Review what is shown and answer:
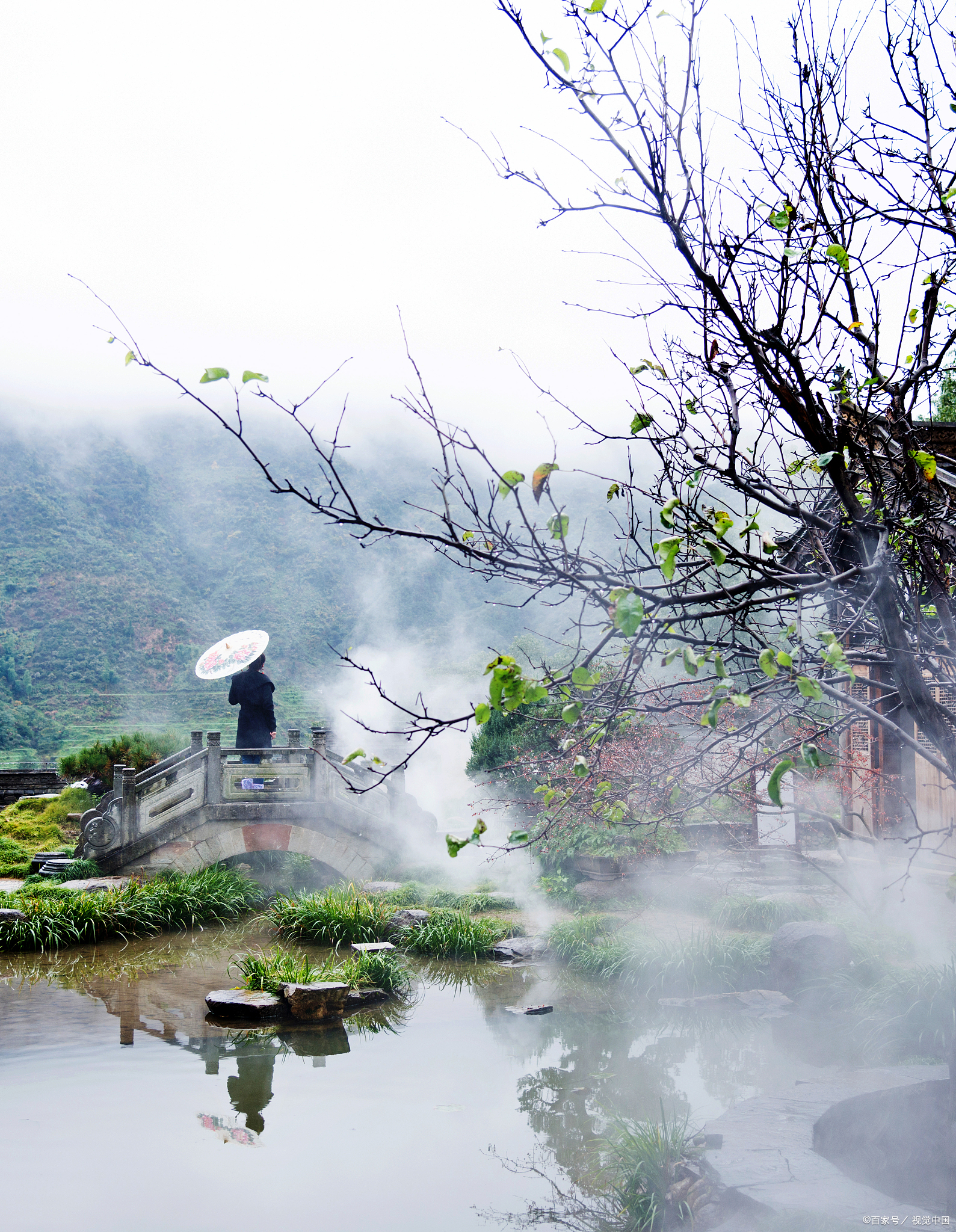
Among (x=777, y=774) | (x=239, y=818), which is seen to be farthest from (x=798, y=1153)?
(x=239, y=818)

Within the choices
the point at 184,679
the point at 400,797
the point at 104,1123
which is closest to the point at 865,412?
the point at 104,1123

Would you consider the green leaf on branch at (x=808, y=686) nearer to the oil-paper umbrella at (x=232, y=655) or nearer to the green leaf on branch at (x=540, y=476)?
the green leaf on branch at (x=540, y=476)

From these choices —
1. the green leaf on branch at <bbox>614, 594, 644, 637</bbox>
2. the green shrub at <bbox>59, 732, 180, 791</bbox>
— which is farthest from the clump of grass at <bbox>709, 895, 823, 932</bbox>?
the green shrub at <bbox>59, 732, 180, 791</bbox>

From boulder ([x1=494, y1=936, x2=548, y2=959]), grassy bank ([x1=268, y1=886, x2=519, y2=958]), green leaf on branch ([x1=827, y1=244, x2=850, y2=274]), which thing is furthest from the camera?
grassy bank ([x1=268, y1=886, x2=519, y2=958])

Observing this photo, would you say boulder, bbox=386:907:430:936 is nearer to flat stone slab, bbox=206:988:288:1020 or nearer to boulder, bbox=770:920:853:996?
flat stone slab, bbox=206:988:288:1020

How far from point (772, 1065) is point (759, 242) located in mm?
6680

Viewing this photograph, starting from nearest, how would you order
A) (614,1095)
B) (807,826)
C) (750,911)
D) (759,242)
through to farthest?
(759,242) < (614,1095) < (750,911) < (807,826)

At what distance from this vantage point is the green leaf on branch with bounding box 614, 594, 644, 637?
2008 millimetres

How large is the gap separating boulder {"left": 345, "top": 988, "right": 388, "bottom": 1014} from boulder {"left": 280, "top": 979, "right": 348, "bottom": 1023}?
22cm

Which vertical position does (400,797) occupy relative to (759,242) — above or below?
below

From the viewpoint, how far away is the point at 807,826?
14648 millimetres

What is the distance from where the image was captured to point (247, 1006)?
8.49 meters

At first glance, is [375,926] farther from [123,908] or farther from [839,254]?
[839,254]

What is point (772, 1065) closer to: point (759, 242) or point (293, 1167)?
point (293, 1167)
